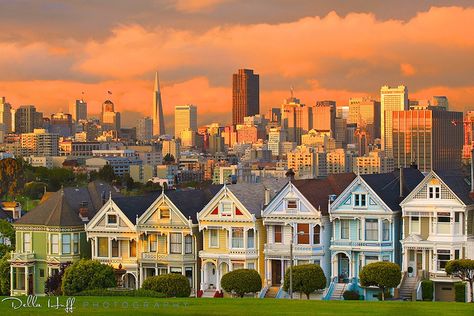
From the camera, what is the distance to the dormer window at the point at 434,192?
57781 millimetres

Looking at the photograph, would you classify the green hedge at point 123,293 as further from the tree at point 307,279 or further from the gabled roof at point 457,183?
the gabled roof at point 457,183

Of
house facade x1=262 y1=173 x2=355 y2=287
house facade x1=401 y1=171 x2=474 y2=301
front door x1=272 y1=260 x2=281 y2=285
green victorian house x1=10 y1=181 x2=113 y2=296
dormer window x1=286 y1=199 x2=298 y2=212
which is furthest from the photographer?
green victorian house x1=10 y1=181 x2=113 y2=296

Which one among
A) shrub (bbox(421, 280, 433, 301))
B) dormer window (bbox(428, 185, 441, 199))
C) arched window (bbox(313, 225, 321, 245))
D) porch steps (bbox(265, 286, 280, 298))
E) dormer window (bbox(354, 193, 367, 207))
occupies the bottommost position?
porch steps (bbox(265, 286, 280, 298))

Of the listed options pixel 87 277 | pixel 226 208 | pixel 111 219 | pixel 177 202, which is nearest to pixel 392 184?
pixel 226 208

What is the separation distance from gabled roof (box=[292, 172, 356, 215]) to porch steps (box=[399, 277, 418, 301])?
17.7 feet

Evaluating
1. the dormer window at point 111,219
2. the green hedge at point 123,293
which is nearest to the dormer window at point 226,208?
the dormer window at point 111,219

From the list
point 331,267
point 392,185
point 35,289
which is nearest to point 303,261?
point 331,267

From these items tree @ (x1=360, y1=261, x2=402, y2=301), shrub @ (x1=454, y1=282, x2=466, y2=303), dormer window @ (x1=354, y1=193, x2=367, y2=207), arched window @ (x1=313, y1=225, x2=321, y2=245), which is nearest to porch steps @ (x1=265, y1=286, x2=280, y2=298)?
arched window @ (x1=313, y1=225, x2=321, y2=245)

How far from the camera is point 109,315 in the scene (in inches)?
1720

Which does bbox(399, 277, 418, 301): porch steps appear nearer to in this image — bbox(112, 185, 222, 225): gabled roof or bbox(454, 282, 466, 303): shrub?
bbox(454, 282, 466, 303): shrub

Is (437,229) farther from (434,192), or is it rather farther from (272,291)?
(272,291)

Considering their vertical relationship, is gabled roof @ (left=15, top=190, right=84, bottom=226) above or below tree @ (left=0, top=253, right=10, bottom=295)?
above

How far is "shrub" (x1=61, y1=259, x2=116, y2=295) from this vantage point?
205ft

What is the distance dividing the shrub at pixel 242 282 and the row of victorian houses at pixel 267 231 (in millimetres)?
1253
